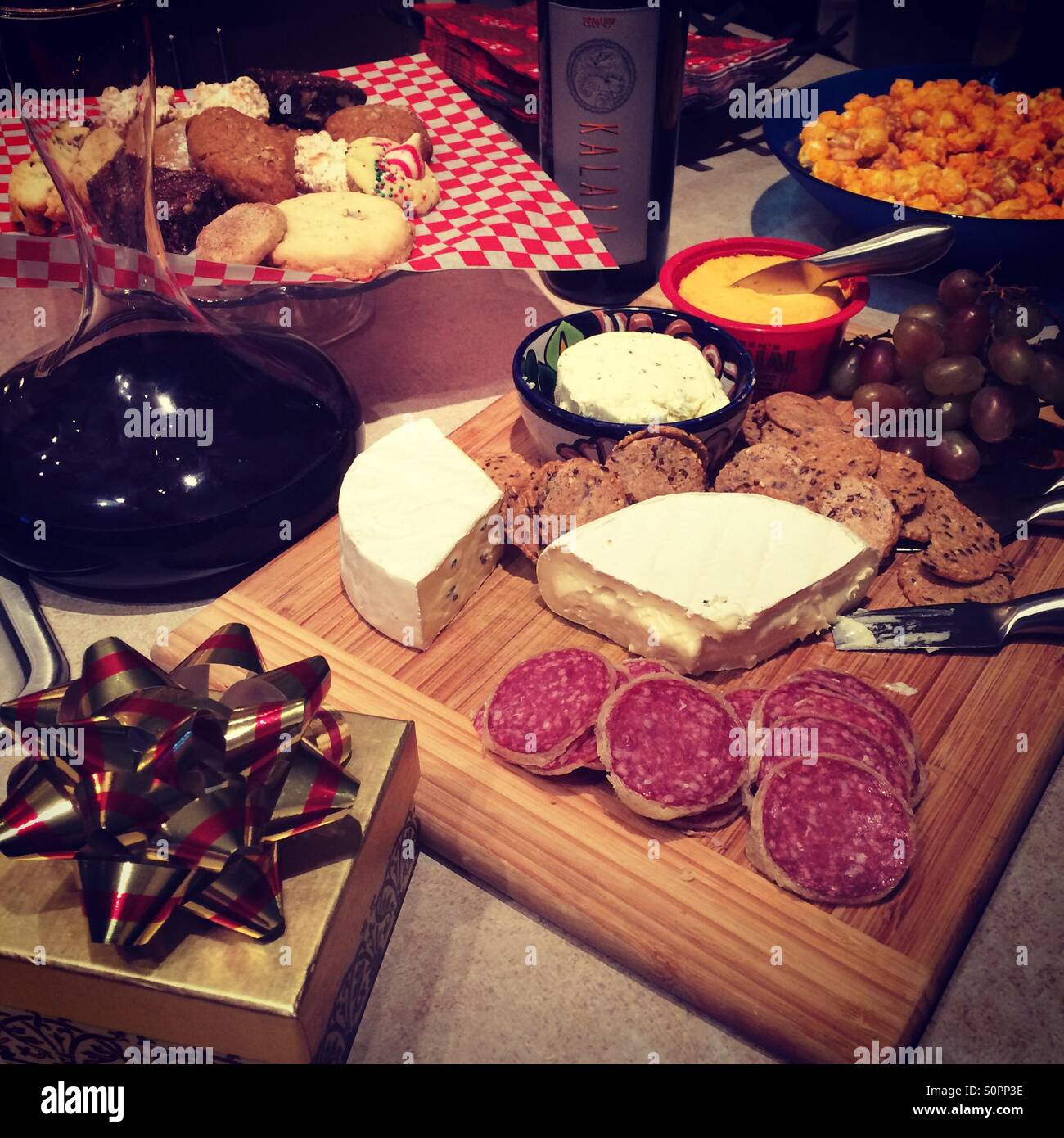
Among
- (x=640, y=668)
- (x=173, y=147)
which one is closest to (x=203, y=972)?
(x=640, y=668)

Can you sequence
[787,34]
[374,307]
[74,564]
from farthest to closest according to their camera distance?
[787,34], [374,307], [74,564]

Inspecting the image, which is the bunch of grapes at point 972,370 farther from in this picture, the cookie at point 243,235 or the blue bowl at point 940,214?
the cookie at point 243,235

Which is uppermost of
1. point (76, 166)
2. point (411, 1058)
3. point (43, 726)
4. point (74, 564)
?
point (76, 166)

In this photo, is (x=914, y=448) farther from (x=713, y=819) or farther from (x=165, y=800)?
(x=165, y=800)

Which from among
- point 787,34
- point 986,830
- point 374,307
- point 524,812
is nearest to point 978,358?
point 986,830

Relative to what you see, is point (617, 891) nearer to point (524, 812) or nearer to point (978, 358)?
point (524, 812)

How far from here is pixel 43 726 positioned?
0.72m

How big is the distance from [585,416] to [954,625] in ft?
1.62

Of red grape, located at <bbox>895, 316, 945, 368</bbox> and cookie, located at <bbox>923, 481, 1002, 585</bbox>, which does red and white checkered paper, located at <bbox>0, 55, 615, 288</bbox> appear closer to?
red grape, located at <bbox>895, 316, 945, 368</bbox>

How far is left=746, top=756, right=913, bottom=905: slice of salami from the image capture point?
842mm

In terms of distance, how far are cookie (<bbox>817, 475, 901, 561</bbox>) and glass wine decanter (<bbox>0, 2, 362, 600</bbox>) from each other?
0.63 m

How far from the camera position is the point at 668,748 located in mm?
899

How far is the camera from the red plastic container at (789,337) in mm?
1346
